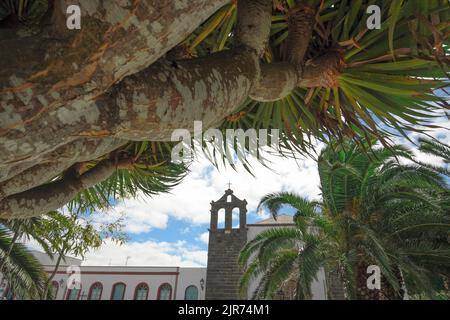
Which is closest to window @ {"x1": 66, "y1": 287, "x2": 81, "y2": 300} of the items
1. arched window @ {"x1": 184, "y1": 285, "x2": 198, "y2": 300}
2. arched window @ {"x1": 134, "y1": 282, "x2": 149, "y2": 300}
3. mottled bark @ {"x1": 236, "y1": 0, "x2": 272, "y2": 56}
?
arched window @ {"x1": 134, "y1": 282, "x2": 149, "y2": 300}

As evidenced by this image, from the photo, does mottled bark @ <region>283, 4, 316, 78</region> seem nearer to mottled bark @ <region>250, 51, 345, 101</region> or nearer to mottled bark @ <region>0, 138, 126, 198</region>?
mottled bark @ <region>250, 51, 345, 101</region>

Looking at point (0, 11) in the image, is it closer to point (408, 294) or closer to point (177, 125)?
point (177, 125)

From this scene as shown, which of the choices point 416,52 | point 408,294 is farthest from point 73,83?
point 408,294

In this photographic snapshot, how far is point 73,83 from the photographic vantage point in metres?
1.05

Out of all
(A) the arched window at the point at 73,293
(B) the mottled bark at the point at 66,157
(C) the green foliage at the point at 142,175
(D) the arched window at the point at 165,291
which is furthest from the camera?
(A) the arched window at the point at 73,293

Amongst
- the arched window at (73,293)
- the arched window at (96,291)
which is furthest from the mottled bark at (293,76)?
the arched window at (73,293)

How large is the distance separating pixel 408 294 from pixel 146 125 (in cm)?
921

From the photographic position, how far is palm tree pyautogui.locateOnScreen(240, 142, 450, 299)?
723 centimetres

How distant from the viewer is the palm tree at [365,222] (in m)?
7.23

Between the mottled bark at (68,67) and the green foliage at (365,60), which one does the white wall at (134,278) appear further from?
the mottled bark at (68,67)

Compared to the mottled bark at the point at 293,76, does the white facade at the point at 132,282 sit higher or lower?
higher

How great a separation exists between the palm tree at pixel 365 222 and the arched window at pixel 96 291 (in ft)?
54.4

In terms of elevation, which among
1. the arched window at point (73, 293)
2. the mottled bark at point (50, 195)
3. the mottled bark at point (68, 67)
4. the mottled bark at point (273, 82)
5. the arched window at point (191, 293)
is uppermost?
the arched window at point (73, 293)
